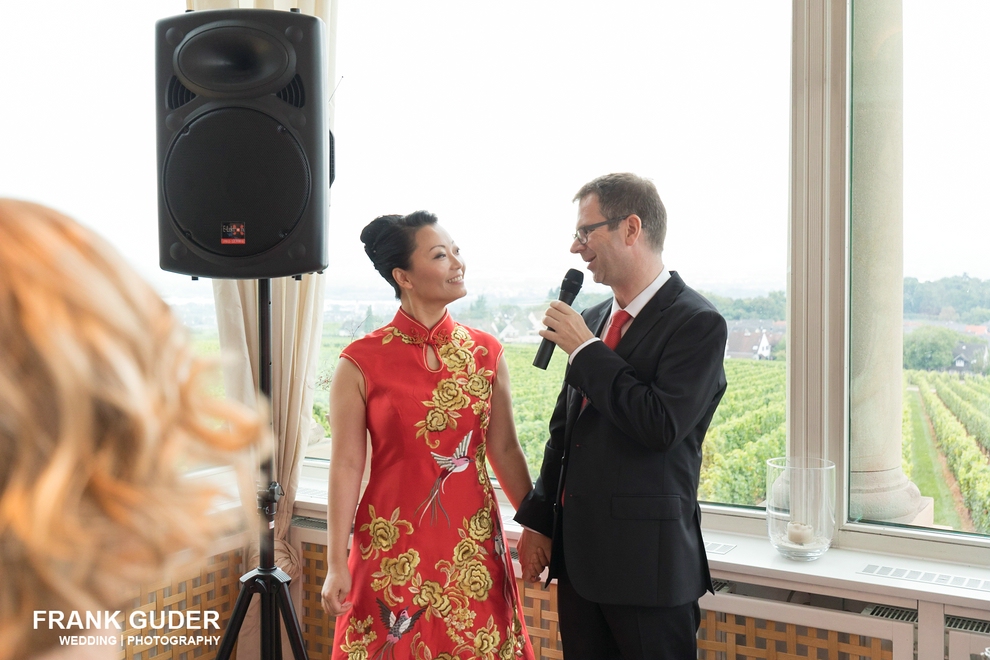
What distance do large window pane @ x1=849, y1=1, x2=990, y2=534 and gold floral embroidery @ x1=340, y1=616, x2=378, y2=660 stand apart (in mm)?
1474

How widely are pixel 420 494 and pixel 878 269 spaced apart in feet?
4.88

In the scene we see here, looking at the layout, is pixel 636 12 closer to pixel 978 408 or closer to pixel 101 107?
pixel 978 408

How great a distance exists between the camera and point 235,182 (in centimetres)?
204

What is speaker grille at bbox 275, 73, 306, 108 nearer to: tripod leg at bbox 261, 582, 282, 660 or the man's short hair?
the man's short hair

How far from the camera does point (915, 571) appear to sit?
2168mm

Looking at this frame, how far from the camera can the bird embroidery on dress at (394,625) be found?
2.04 meters

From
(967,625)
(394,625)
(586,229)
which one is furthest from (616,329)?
(967,625)

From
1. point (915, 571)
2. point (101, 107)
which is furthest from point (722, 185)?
point (101, 107)

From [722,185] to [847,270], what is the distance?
0.47 metres

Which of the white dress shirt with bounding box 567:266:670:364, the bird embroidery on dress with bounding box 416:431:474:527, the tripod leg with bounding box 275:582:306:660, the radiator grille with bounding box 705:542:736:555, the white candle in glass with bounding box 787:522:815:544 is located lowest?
the tripod leg with bounding box 275:582:306:660

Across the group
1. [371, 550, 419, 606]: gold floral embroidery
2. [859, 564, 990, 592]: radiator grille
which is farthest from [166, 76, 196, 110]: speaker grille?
[859, 564, 990, 592]: radiator grille

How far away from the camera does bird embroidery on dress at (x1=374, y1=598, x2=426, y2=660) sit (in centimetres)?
204

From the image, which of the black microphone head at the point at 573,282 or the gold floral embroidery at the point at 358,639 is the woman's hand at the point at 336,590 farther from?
the black microphone head at the point at 573,282

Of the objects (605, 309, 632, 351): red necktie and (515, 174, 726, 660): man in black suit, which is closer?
(515, 174, 726, 660): man in black suit
